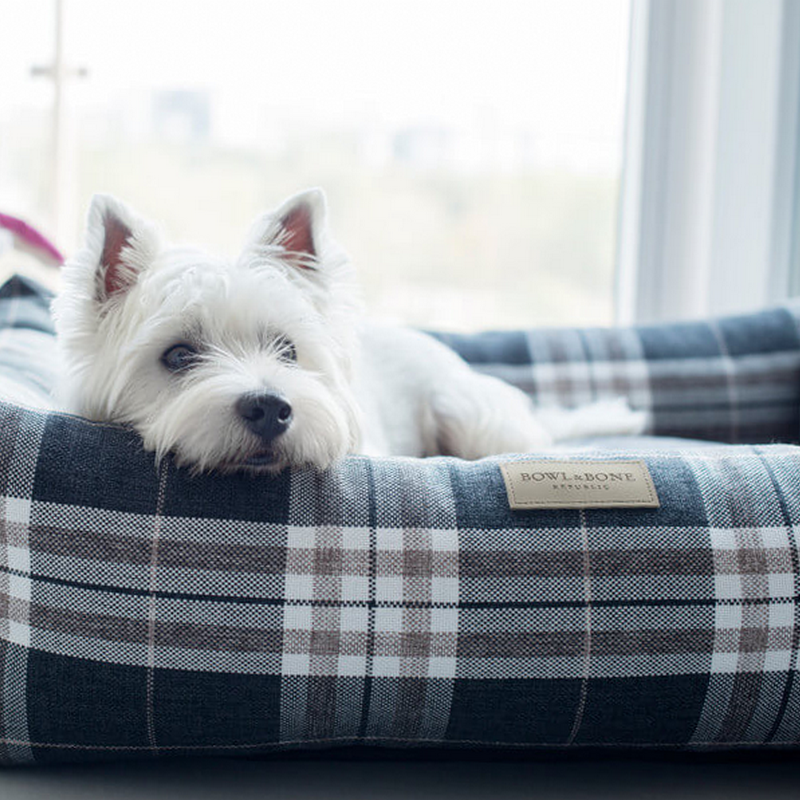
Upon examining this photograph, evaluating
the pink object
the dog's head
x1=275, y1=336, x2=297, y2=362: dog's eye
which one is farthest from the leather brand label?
the pink object

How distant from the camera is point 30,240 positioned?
218 cm

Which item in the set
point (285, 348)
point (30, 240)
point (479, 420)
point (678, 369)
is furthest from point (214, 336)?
point (678, 369)

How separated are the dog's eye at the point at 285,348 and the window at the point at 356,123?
5.32 feet

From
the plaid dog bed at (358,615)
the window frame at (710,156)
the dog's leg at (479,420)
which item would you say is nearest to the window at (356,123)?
the window frame at (710,156)

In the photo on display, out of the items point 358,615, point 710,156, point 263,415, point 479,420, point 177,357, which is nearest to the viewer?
point 358,615

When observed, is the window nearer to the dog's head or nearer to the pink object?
the pink object

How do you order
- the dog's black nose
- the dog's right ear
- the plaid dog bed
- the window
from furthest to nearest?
1. the window
2. the dog's right ear
3. the dog's black nose
4. the plaid dog bed

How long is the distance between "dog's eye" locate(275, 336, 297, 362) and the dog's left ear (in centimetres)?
14

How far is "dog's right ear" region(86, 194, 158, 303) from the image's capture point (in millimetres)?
1440

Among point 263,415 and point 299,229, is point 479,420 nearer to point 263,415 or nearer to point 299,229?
point 299,229

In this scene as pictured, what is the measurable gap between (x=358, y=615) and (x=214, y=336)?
527 millimetres

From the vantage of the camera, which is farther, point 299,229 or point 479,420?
point 479,420

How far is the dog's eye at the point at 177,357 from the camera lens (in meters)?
1.44

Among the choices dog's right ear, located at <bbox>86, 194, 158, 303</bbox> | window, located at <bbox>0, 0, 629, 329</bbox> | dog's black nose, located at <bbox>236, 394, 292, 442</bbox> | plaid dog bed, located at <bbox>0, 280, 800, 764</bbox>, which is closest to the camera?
plaid dog bed, located at <bbox>0, 280, 800, 764</bbox>
